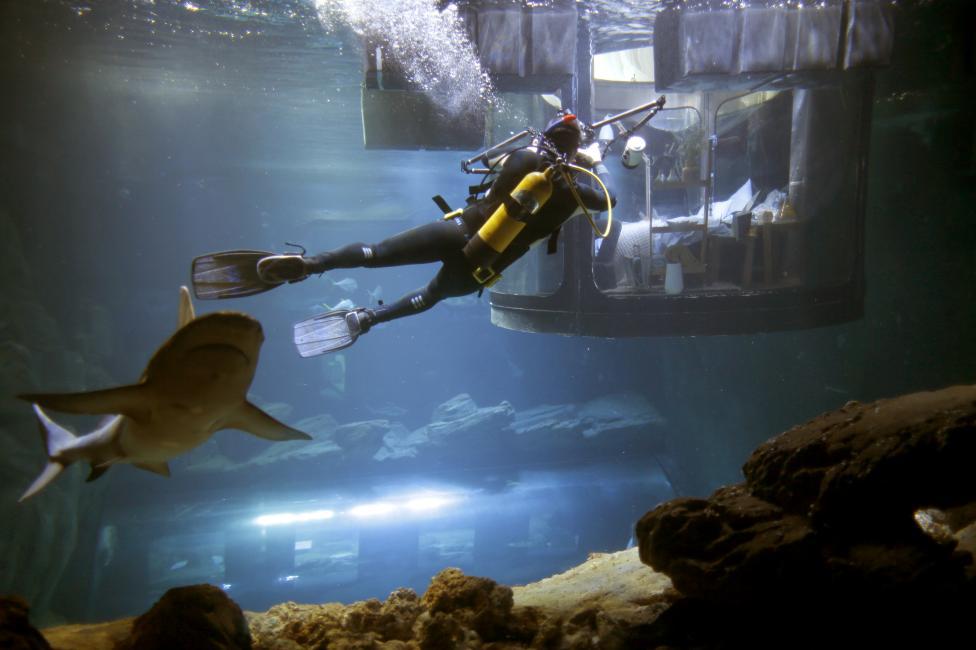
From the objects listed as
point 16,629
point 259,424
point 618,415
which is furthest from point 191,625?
point 618,415

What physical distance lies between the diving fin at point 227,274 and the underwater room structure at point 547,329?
86mm

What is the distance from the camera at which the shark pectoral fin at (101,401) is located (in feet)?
8.27

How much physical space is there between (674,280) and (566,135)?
3216mm

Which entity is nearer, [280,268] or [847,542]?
[847,542]

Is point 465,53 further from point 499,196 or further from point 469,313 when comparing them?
point 469,313

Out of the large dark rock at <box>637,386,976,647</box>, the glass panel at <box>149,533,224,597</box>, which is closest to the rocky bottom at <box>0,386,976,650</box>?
the large dark rock at <box>637,386,976,647</box>

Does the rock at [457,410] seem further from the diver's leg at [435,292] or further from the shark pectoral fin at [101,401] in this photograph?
the shark pectoral fin at [101,401]

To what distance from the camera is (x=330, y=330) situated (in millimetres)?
5531

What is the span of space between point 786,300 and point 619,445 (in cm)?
1219

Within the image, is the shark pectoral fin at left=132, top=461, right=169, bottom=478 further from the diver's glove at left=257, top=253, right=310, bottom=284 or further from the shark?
the diver's glove at left=257, top=253, right=310, bottom=284

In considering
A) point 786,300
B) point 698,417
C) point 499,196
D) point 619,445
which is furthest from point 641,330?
point 619,445

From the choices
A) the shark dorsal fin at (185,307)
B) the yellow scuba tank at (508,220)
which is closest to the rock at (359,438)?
the yellow scuba tank at (508,220)

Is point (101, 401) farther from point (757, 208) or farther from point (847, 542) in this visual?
point (757, 208)

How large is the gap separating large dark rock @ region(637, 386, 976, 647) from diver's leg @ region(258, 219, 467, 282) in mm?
3240
